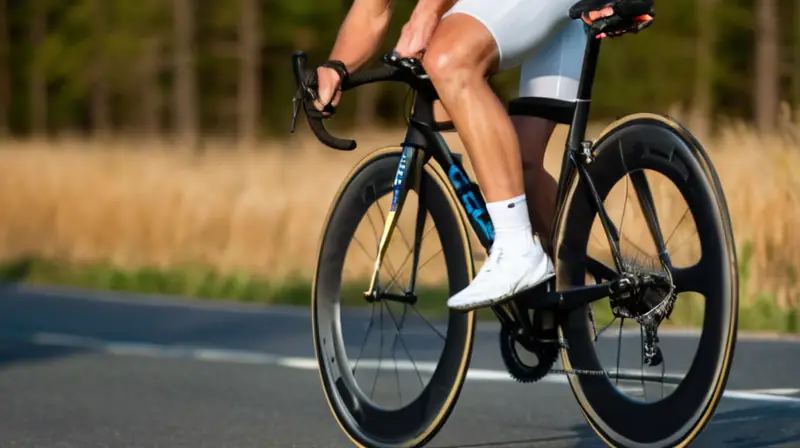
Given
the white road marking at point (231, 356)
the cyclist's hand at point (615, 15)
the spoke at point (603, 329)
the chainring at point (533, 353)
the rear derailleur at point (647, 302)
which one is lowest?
the white road marking at point (231, 356)

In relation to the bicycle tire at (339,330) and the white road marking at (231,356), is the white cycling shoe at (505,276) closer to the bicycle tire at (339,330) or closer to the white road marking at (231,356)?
the bicycle tire at (339,330)

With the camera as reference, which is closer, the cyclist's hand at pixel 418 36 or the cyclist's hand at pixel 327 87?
Result: the cyclist's hand at pixel 418 36

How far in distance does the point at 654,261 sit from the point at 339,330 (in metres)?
1.23

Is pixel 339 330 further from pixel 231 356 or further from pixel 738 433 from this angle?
pixel 231 356

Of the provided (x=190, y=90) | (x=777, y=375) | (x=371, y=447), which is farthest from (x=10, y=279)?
(x=190, y=90)

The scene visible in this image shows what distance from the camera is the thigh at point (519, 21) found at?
455cm

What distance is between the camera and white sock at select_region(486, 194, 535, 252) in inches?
179

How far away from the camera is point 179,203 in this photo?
688 inches

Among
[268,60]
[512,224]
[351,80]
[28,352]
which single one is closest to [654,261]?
[512,224]

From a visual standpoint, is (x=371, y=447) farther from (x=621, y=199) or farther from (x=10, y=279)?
(x=10, y=279)

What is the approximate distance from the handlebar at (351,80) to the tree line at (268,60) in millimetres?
23252

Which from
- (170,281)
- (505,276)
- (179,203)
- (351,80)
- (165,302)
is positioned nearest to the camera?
(505,276)

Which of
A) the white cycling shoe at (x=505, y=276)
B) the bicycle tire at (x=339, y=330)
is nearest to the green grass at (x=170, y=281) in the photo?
the bicycle tire at (x=339, y=330)

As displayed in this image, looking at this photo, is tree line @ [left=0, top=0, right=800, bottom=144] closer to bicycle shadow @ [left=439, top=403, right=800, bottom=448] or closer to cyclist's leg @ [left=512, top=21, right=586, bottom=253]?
bicycle shadow @ [left=439, top=403, right=800, bottom=448]
